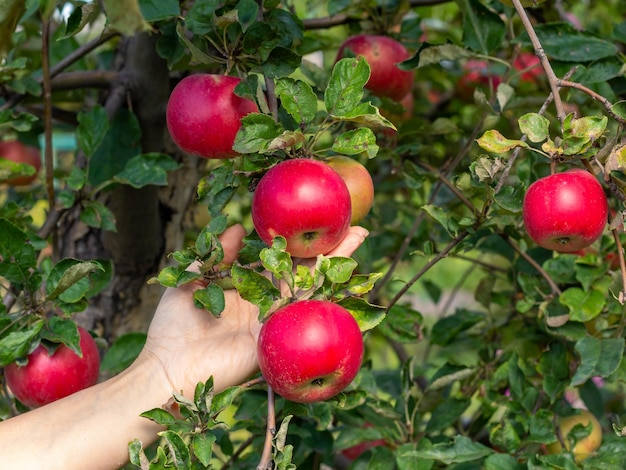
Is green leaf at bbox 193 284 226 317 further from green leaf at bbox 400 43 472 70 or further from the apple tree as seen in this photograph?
green leaf at bbox 400 43 472 70

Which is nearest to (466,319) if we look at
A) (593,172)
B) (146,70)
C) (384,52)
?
(384,52)

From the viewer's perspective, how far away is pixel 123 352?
1.53 meters

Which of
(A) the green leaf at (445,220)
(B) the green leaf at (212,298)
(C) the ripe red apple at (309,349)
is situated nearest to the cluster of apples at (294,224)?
(C) the ripe red apple at (309,349)

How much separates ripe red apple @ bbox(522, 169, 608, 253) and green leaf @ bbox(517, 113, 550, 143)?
6 cm

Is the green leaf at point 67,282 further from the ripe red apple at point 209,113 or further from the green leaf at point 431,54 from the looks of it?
the green leaf at point 431,54

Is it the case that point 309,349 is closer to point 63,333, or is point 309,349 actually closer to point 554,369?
point 63,333

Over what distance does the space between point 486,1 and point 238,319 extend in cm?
75

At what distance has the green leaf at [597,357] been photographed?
4.11 ft

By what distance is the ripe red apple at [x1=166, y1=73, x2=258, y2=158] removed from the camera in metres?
1.17

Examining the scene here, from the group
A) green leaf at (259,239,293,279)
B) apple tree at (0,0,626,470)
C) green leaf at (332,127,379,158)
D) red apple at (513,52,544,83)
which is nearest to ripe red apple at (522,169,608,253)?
apple tree at (0,0,626,470)

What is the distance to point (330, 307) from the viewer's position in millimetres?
1015

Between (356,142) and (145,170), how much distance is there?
0.51 metres

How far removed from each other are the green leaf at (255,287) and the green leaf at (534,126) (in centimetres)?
36

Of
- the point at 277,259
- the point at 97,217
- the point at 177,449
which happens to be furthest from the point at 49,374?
the point at 277,259
